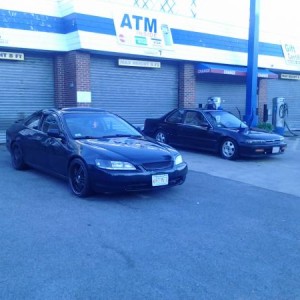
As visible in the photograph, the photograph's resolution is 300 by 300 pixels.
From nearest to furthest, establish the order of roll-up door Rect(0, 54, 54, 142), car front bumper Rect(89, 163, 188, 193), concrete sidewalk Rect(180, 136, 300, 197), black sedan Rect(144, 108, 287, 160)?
car front bumper Rect(89, 163, 188, 193) → concrete sidewalk Rect(180, 136, 300, 197) → black sedan Rect(144, 108, 287, 160) → roll-up door Rect(0, 54, 54, 142)

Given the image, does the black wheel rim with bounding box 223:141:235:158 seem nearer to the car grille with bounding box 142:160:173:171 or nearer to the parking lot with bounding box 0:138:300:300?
the parking lot with bounding box 0:138:300:300

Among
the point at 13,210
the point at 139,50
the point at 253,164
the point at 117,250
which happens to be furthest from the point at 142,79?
the point at 117,250

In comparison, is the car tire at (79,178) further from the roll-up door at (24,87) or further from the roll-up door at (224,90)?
the roll-up door at (224,90)

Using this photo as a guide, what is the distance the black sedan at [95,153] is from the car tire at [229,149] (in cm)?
377

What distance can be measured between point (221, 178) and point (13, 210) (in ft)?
14.5

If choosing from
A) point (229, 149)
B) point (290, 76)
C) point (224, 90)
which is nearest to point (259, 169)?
point (229, 149)

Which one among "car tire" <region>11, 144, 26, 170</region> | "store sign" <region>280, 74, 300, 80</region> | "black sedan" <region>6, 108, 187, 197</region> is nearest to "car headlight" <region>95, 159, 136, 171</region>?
Answer: "black sedan" <region>6, 108, 187, 197</region>

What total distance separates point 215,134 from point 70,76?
5.96 metres

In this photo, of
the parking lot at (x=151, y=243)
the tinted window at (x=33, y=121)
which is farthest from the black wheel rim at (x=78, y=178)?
the tinted window at (x=33, y=121)

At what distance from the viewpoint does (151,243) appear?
179 inches

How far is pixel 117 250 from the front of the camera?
432 cm

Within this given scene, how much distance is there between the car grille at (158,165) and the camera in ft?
20.7

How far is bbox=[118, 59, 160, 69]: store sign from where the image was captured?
1552 cm

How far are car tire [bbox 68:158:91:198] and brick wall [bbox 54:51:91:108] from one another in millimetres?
7744
